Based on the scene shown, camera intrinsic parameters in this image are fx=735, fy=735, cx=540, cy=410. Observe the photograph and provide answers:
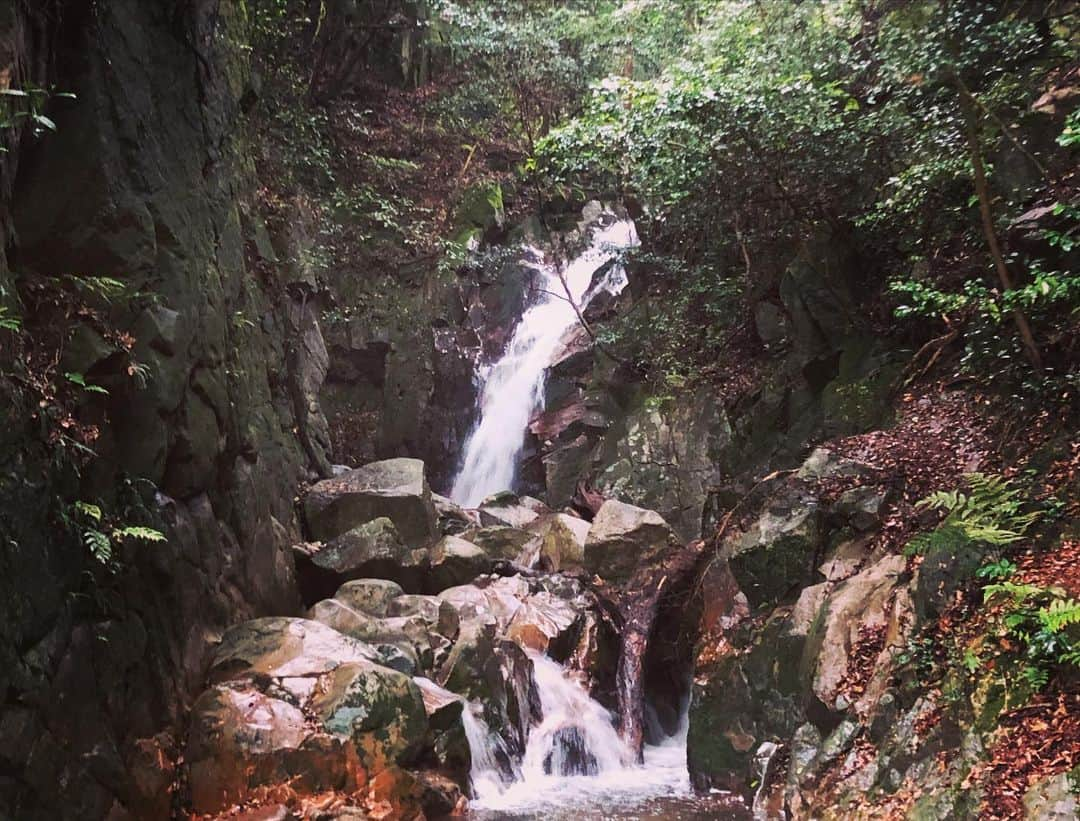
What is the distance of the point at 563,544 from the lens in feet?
35.1

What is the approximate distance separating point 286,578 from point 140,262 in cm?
404

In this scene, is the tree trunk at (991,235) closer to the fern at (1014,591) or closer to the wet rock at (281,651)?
the fern at (1014,591)

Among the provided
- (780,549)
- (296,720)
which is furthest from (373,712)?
(780,549)

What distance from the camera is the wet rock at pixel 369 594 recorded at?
8.30 meters

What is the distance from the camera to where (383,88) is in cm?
1806

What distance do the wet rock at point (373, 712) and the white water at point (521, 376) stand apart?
9.12 m

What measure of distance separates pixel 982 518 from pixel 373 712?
4.70 metres

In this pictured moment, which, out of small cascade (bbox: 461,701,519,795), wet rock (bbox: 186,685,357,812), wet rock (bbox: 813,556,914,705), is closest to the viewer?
wet rock (bbox: 186,685,357,812)

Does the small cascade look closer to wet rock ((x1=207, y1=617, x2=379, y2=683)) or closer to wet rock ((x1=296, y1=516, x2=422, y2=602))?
wet rock ((x1=207, y1=617, x2=379, y2=683))

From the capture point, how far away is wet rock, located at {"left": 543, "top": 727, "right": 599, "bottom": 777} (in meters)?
7.47

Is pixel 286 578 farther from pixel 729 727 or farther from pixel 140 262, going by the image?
pixel 729 727

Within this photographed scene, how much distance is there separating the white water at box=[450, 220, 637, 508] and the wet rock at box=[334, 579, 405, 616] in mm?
6655

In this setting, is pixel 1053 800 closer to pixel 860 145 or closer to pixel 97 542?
pixel 97 542

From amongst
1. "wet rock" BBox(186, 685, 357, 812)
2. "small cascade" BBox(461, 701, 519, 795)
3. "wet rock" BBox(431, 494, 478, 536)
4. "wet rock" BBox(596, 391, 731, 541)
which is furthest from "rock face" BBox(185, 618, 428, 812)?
"wet rock" BBox(596, 391, 731, 541)
